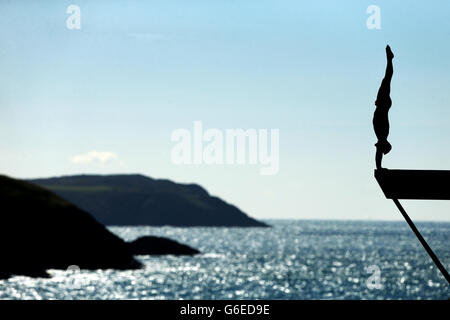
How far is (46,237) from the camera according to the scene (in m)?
106

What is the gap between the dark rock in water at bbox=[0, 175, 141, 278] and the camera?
340 ft

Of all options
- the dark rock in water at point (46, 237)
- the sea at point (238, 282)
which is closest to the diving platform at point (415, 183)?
the sea at point (238, 282)

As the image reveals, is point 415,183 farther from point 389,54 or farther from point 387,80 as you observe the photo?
point 389,54

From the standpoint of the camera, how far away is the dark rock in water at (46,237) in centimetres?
10375

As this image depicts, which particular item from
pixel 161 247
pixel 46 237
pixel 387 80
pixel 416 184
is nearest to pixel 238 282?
pixel 46 237

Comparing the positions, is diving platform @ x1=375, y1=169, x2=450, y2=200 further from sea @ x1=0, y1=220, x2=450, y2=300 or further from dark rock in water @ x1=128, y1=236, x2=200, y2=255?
dark rock in water @ x1=128, y1=236, x2=200, y2=255

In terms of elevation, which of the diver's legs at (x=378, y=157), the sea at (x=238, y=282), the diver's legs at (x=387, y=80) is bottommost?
the sea at (x=238, y=282)

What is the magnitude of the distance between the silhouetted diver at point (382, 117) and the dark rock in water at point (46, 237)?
100765mm

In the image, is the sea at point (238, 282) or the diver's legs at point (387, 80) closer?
the diver's legs at point (387, 80)

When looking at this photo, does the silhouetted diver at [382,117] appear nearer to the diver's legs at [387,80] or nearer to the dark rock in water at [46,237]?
the diver's legs at [387,80]

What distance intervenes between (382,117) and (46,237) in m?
107
